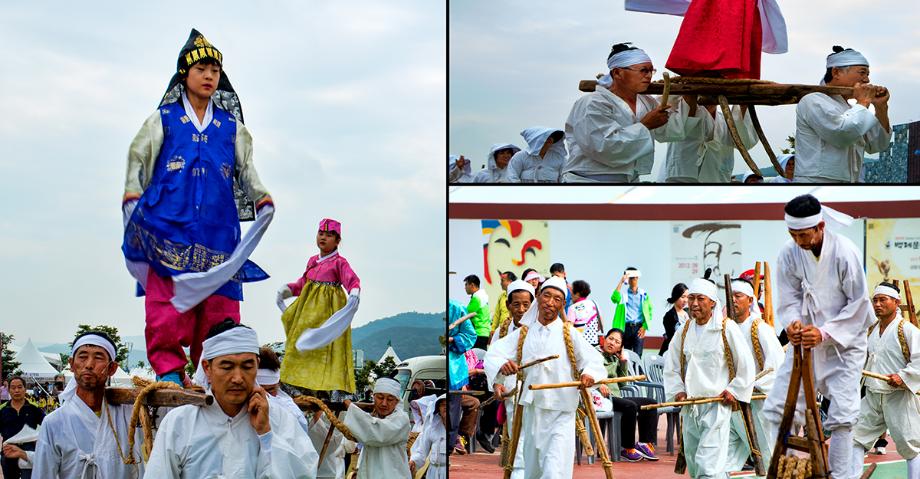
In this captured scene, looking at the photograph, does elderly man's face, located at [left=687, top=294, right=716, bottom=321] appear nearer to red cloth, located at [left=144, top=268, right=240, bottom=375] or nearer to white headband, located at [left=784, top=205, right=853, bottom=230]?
white headband, located at [left=784, top=205, right=853, bottom=230]

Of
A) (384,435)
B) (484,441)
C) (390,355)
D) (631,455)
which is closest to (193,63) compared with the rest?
(390,355)

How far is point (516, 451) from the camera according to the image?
10586 millimetres

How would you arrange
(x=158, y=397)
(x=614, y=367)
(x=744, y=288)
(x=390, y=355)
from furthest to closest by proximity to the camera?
1. (x=614, y=367)
2. (x=744, y=288)
3. (x=390, y=355)
4. (x=158, y=397)

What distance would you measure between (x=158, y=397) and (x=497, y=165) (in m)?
3.71

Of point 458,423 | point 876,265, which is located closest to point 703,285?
point 876,265

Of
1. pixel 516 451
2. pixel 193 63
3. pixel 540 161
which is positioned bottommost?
pixel 516 451

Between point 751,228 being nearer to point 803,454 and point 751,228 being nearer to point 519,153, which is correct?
point 519,153

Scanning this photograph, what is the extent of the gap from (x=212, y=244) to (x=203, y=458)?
9.53ft

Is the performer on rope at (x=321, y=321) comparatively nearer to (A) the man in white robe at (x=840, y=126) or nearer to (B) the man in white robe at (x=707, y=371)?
(B) the man in white robe at (x=707, y=371)

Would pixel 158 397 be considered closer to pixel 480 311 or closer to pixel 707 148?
pixel 480 311

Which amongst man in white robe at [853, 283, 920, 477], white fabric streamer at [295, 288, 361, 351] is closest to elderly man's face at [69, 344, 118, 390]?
white fabric streamer at [295, 288, 361, 351]

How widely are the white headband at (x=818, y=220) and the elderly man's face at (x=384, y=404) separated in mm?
2934

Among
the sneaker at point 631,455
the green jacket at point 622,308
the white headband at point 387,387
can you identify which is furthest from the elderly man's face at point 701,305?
the white headband at point 387,387

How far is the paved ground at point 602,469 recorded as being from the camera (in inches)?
437
